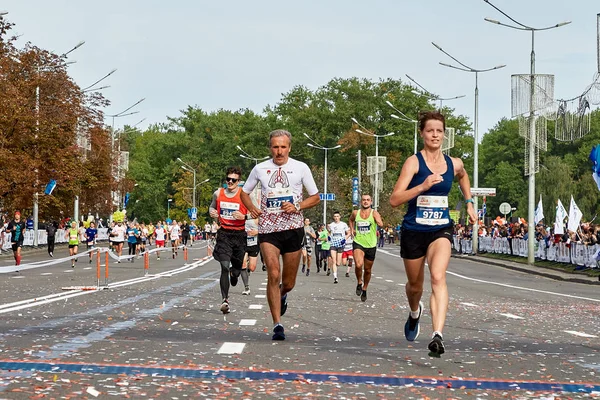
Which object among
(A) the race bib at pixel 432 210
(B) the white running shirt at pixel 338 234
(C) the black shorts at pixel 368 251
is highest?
(A) the race bib at pixel 432 210

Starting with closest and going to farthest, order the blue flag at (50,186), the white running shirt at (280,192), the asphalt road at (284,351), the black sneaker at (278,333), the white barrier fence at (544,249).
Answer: the asphalt road at (284,351)
the black sneaker at (278,333)
the white running shirt at (280,192)
the white barrier fence at (544,249)
the blue flag at (50,186)

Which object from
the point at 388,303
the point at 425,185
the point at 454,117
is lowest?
the point at 388,303

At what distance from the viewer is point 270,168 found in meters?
10.5

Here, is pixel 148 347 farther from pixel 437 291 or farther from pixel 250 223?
pixel 250 223

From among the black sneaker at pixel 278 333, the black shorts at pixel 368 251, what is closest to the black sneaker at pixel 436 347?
the black sneaker at pixel 278 333

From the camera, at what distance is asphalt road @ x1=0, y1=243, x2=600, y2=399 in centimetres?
706

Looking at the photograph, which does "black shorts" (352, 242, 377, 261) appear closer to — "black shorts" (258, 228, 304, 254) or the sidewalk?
"black shorts" (258, 228, 304, 254)

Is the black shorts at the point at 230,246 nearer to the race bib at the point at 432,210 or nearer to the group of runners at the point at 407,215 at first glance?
the group of runners at the point at 407,215

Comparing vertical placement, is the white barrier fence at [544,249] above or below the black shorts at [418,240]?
below

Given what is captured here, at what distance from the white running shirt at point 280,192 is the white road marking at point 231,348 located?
1.23 metres

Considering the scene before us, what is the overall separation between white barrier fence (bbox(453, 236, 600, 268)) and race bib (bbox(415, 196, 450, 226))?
23.8 m

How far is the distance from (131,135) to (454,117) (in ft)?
250

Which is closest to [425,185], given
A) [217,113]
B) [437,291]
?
[437,291]

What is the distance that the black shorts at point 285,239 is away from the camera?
10422mm
